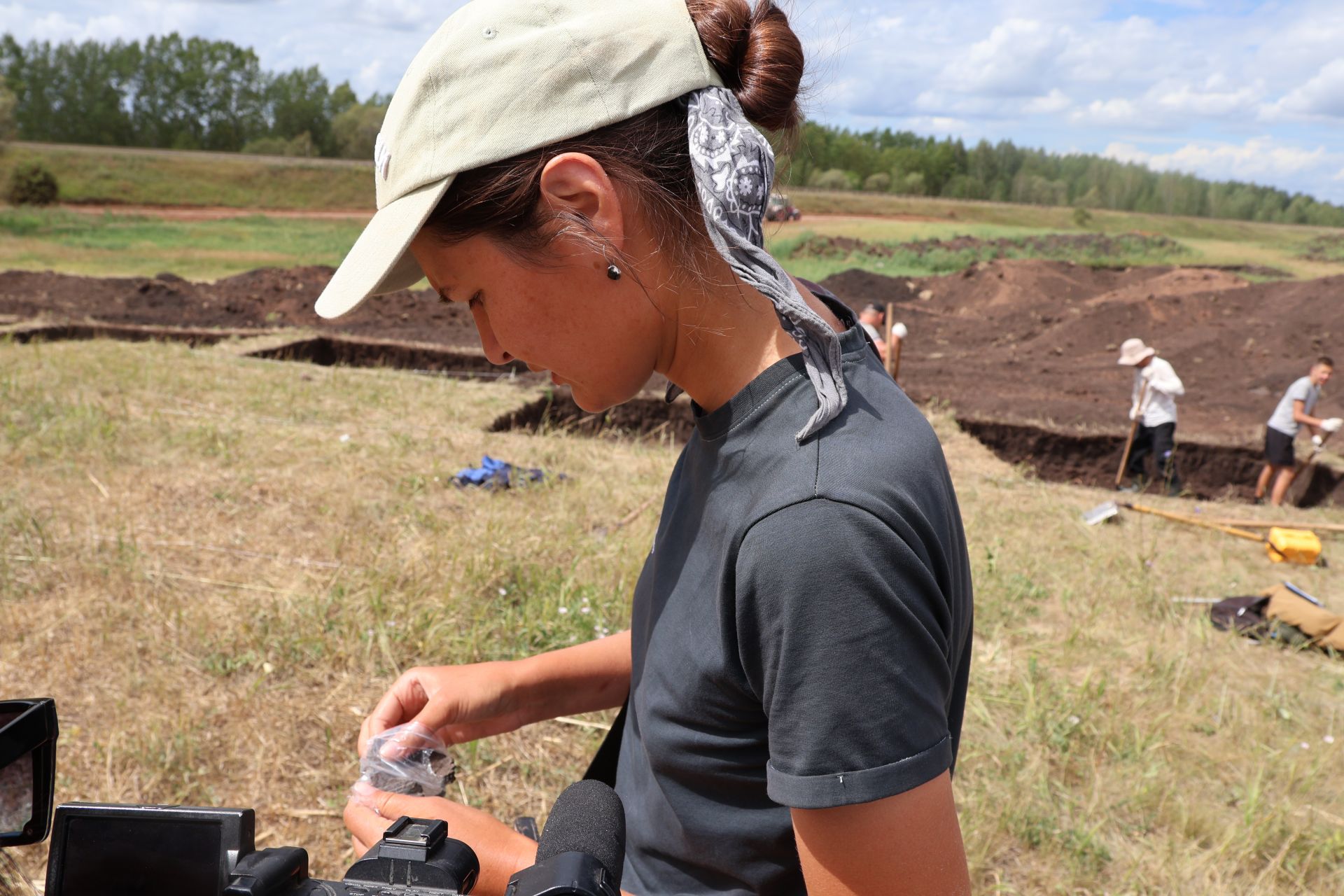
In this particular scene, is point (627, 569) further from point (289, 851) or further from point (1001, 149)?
point (1001, 149)

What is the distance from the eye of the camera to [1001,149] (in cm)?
8206

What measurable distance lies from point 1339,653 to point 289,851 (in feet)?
18.5

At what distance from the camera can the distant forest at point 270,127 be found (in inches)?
2344

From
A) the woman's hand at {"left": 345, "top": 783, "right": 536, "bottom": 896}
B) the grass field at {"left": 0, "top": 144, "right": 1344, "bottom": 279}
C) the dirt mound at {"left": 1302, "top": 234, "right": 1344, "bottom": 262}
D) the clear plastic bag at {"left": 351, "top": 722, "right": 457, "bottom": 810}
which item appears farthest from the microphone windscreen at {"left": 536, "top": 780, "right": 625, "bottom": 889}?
the dirt mound at {"left": 1302, "top": 234, "right": 1344, "bottom": 262}

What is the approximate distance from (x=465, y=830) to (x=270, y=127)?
231 feet

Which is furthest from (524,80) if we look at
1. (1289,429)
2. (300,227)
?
(300,227)

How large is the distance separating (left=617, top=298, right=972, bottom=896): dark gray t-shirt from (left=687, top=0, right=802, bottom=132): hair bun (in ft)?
0.92

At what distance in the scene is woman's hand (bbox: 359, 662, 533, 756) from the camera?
146cm

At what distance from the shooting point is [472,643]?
3633mm

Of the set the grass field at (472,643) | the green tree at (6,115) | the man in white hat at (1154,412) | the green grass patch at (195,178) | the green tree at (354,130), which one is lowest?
the grass field at (472,643)

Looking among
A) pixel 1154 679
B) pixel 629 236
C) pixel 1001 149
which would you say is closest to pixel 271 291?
pixel 1154 679

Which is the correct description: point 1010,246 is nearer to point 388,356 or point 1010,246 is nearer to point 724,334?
point 388,356

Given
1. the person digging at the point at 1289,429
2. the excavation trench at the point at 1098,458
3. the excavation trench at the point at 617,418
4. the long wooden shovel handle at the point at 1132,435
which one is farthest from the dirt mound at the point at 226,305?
the person digging at the point at 1289,429

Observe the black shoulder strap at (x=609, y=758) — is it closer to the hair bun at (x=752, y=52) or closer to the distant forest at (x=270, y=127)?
the hair bun at (x=752, y=52)
